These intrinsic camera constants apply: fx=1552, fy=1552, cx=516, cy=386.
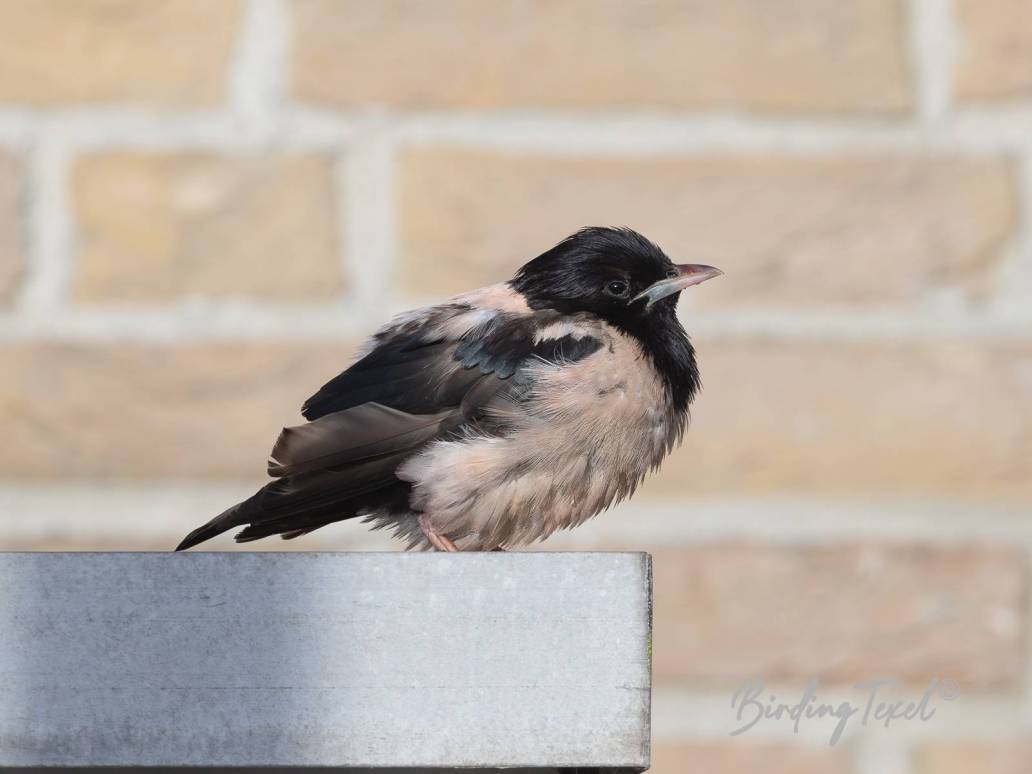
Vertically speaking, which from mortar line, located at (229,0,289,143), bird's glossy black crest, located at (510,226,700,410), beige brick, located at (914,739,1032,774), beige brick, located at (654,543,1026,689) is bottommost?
beige brick, located at (914,739,1032,774)

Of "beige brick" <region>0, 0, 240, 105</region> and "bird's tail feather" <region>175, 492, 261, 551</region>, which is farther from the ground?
"beige brick" <region>0, 0, 240, 105</region>

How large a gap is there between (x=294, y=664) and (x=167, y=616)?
4.8 inches

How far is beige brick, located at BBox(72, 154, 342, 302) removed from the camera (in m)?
2.99

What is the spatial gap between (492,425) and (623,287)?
0.33 metres

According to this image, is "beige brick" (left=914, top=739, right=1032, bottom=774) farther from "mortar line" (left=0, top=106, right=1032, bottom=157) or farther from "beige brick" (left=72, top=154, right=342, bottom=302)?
"beige brick" (left=72, top=154, right=342, bottom=302)

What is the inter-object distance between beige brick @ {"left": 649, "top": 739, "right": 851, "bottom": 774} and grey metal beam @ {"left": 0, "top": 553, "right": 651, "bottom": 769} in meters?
1.58

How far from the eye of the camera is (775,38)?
3.10m

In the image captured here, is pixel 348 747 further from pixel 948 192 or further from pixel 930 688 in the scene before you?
pixel 948 192

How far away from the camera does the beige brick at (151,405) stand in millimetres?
2953

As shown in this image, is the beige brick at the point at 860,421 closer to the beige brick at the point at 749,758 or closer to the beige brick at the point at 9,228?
the beige brick at the point at 749,758

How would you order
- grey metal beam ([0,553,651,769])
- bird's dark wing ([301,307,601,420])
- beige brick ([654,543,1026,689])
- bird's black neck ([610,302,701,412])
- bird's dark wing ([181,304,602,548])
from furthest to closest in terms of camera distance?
1. beige brick ([654,543,1026,689])
2. bird's black neck ([610,302,701,412])
3. bird's dark wing ([301,307,601,420])
4. bird's dark wing ([181,304,602,548])
5. grey metal beam ([0,553,651,769])

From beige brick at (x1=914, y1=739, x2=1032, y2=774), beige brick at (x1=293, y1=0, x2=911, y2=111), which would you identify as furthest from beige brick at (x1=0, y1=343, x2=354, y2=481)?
beige brick at (x1=914, y1=739, x2=1032, y2=774)

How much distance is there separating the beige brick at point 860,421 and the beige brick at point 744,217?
120 millimetres

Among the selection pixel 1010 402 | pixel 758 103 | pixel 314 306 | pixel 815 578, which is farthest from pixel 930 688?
pixel 314 306
